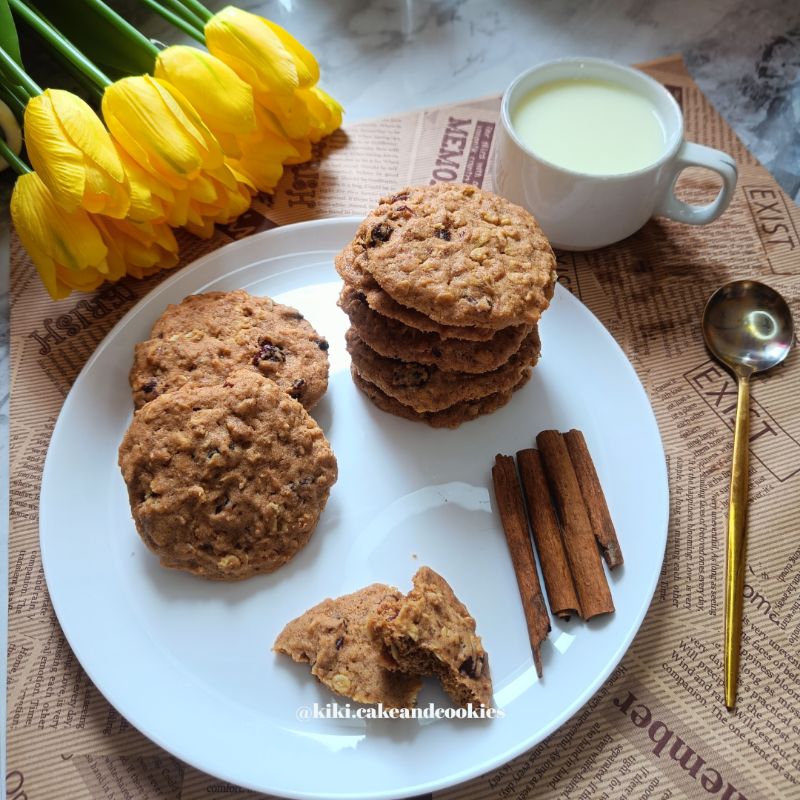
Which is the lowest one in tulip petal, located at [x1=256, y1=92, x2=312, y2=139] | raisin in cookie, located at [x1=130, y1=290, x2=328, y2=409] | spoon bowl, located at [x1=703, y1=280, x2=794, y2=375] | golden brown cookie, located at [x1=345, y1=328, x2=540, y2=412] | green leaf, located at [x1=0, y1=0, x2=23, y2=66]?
spoon bowl, located at [x1=703, y1=280, x2=794, y2=375]

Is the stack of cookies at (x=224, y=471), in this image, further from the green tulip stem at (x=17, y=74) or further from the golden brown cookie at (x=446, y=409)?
the green tulip stem at (x=17, y=74)

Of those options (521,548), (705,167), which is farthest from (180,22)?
(521,548)

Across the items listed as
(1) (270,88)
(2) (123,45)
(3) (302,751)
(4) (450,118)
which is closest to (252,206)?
(1) (270,88)

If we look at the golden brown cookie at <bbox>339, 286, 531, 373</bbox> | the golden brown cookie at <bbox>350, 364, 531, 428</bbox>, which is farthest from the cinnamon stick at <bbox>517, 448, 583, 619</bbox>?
the golden brown cookie at <bbox>339, 286, 531, 373</bbox>

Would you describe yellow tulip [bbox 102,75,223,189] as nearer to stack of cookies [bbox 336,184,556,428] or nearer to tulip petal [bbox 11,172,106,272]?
tulip petal [bbox 11,172,106,272]

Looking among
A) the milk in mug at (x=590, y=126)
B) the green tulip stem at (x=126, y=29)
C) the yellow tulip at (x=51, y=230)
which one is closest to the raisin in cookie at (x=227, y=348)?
the yellow tulip at (x=51, y=230)

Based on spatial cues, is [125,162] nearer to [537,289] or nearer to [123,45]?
[123,45]

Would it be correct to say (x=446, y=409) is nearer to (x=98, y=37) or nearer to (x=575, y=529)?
(x=575, y=529)

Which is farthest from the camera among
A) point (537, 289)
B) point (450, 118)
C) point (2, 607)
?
point (450, 118)
